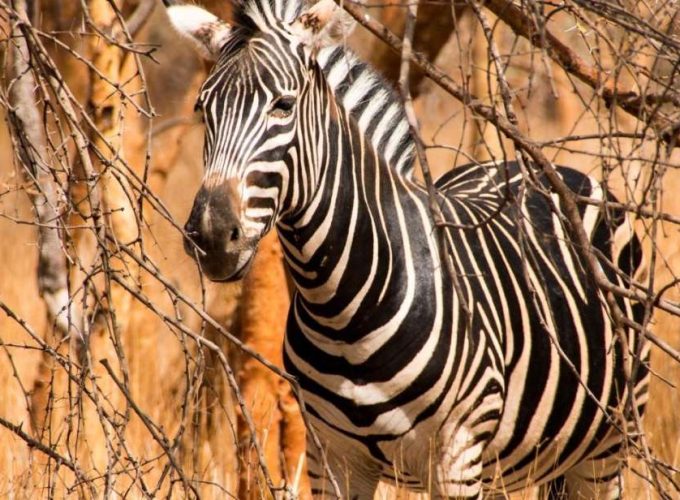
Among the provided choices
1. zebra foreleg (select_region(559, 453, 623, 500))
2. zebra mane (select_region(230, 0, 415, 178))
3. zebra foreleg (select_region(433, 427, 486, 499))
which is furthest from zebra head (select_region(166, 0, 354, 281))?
zebra foreleg (select_region(559, 453, 623, 500))

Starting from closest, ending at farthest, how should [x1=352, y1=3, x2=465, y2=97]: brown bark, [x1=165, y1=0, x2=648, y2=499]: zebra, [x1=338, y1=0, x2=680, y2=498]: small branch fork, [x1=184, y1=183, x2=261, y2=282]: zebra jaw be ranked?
[x1=338, y1=0, x2=680, y2=498]: small branch fork, [x1=184, y1=183, x2=261, y2=282]: zebra jaw, [x1=165, y1=0, x2=648, y2=499]: zebra, [x1=352, y1=3, x2=465, y2=97]: brown bark

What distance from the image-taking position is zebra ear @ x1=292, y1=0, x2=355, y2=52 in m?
3.58

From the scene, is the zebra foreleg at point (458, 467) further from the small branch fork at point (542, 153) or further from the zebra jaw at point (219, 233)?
the small branch fork at point (542, 153)

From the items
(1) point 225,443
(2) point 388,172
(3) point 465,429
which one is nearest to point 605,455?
(3) point 465,429

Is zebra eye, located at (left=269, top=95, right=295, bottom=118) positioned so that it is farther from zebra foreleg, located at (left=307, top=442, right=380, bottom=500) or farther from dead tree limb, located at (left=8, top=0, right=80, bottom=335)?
→ zebra foreleg, located at (left=307, top=442, right=380, bottom=500)

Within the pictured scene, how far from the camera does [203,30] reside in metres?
3.75

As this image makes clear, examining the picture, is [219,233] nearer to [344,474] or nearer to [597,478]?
[344,474]

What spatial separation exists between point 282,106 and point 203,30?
0.51 metres

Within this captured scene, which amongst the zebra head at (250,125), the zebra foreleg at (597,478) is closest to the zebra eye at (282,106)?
the zebra head at (250,125)

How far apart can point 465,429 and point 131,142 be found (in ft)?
10.7

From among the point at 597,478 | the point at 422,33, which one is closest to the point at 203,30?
the point at 422,33

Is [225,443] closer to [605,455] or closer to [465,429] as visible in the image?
[605,455]

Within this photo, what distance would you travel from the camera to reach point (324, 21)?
3.60 metres

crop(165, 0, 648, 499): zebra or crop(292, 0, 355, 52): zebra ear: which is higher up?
crop(292, 0, 355, 52): zebra ear
